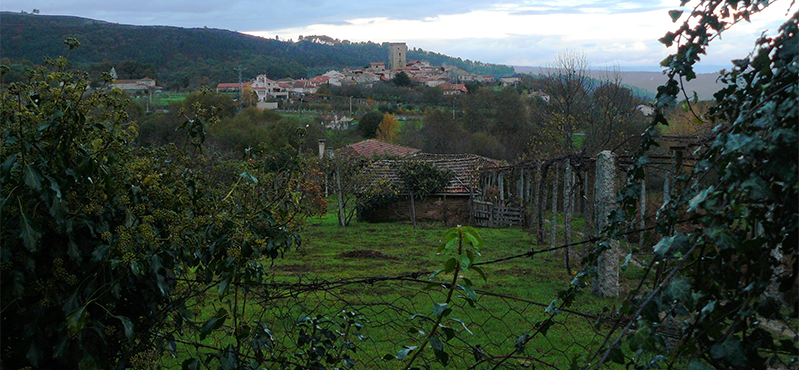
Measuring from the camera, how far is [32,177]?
1746 mm

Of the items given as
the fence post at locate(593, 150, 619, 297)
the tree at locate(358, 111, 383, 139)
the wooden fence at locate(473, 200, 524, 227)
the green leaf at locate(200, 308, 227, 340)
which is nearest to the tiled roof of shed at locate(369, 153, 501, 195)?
the wooden fence at locate(473, 200, 524, 227)

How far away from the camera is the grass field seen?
9.03 feet

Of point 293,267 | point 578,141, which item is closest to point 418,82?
point 578,141

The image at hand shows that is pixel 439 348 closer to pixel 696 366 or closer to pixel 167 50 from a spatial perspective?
pixel 696 366

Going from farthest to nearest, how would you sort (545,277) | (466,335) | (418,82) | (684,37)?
(418,82) → (545,277) → (466,335) → (684,37)

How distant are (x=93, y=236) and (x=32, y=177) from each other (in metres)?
0.47

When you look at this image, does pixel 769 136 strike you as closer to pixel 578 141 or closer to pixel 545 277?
pixel 545 277

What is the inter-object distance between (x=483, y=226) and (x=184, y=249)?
18.6 m

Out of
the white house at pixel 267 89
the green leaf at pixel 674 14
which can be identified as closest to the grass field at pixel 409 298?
the green leaf at pixel 674 14

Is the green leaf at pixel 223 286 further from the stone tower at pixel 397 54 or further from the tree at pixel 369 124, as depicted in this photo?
the stone tower at pixel 397 54

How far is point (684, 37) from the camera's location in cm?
157

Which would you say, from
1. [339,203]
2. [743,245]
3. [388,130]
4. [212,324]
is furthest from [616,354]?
[388,130]

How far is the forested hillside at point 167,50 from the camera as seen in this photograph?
57578mm

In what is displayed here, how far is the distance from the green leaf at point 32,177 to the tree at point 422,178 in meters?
20.7
